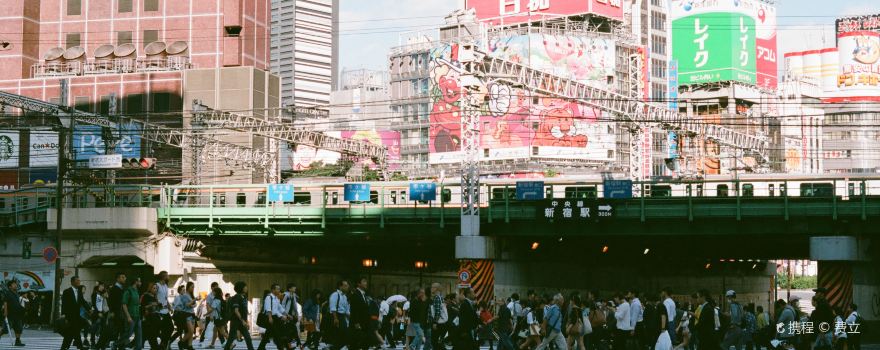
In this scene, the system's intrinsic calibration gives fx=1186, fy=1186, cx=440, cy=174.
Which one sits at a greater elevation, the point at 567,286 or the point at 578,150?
the point at 578,150

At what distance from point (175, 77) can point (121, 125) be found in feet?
88.0

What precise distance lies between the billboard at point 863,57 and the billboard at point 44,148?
106888 mm

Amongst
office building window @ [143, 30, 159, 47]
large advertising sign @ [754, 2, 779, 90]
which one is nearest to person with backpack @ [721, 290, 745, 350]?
office building window @ [143, 30, 159, 47]

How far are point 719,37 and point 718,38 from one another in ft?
0.48

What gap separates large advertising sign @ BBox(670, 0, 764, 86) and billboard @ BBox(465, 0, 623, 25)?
29.7 feet

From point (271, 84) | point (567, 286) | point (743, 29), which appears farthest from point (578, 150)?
point (567, 286)

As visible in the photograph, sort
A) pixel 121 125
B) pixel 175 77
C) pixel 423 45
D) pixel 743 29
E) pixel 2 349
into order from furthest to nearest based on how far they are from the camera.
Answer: pixel 423 45, pixel 743 29, pixel 175 77, pixel 121 125, pixel 2 349

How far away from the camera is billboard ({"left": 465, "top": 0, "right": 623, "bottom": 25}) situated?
4724 inches

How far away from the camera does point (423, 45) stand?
476 feet

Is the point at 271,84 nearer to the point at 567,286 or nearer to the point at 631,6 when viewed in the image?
the point at 567,286

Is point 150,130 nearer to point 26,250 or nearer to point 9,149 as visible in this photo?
point 26,250

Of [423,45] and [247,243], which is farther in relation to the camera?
[423,45]

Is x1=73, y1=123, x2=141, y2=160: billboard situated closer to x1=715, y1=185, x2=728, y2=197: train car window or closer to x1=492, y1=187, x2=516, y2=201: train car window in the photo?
x1=492, y1=187, x2=516, y2=201: train car window

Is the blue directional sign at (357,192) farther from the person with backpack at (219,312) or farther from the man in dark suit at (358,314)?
the man in dark suit at (358,314)
